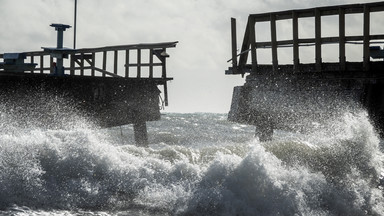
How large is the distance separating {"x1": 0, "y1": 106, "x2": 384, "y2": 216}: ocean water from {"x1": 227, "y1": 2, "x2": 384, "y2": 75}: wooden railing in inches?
109

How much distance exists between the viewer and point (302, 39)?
14680 mm

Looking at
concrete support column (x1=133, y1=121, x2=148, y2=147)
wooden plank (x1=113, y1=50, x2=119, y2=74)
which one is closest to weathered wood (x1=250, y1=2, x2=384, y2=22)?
wooden plank (x1=113, y1=50, x2=119, y2=74)

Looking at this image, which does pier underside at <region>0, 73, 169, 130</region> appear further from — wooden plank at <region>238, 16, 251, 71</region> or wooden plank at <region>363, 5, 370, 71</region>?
wooden plank at <region>363, 5, 370, 71</region>

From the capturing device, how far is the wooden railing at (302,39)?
46.1 feet

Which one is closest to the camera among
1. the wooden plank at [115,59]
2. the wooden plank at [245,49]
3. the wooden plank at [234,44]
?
the wooden plank at [245,49]

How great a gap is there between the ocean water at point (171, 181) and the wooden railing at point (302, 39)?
2781mm

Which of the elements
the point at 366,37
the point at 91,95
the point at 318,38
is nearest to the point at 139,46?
the point at 91,95

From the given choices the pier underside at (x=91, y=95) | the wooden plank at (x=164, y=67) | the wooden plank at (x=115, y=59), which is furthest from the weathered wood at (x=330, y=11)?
the wooden plank at (x=115, y=59)

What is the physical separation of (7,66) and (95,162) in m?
9.54

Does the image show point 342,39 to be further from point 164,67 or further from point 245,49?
point 164,67

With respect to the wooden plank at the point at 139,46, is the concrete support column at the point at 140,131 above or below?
below

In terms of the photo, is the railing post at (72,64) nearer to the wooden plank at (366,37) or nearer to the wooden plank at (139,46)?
the wooden plank at (139,46)

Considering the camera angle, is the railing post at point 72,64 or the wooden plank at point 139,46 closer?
the wooden plank at point 139,46

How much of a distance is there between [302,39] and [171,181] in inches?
224
